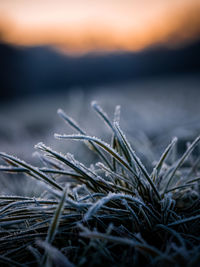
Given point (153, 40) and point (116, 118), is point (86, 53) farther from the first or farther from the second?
point (116, 118)

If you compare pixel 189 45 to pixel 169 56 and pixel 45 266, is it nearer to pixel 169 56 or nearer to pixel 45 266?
pixel 169 56

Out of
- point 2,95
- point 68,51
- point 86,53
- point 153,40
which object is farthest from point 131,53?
point 2,95

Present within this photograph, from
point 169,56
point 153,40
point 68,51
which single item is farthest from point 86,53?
point 169,56

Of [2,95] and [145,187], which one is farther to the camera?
[2,95]

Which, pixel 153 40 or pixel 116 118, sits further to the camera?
pixel 153 40

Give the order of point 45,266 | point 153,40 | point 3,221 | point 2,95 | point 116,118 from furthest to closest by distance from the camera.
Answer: point 153,40
point 2,95
point 116,118
point 3,221
point 45,266

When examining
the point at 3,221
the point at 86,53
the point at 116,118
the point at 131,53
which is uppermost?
the point at 86,53

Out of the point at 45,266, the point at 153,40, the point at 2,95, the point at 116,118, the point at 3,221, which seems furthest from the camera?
the point at 153,40

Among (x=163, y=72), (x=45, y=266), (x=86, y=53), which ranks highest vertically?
(x=86, y=53)

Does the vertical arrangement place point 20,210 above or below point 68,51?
below
